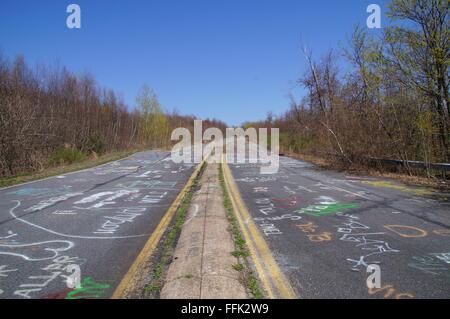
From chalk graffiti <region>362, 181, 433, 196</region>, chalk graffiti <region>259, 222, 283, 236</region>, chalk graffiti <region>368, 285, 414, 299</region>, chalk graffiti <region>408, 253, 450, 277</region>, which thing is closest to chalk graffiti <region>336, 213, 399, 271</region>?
chalk graffiti <region>408, 253, 450, 277</region>

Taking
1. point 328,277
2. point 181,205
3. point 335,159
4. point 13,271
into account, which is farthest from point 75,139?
point 328,277

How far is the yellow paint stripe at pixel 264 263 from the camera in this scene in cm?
439

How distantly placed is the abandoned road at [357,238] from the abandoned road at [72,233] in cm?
248

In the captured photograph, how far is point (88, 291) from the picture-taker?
4.42 metres

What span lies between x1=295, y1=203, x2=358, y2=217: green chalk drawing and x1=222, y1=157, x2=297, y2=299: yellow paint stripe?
4.88 feet

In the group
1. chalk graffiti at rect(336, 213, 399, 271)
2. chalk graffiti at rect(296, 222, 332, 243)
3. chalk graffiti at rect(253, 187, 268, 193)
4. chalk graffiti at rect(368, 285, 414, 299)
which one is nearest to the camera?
chalk graffiti at rect(368, 285, 414, 299)

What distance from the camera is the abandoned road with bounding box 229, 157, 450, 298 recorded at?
4523mm

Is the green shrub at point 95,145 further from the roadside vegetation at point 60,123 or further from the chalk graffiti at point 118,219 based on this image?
the chalk graffiti at point 118,219

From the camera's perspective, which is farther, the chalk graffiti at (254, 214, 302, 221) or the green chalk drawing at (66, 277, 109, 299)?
the chalk graffiti at (254, 214, 302, 221)

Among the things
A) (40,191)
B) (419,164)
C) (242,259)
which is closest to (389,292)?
(242,259)

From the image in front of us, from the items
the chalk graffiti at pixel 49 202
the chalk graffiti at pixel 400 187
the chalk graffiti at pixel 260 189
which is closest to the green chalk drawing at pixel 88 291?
the chalk graffiti at pixel 49 202

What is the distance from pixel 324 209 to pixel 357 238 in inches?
111

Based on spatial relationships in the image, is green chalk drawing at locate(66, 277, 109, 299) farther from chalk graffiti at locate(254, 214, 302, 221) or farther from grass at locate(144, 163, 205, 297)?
chalk graffiti at locate(254, 214, 302, 221)
